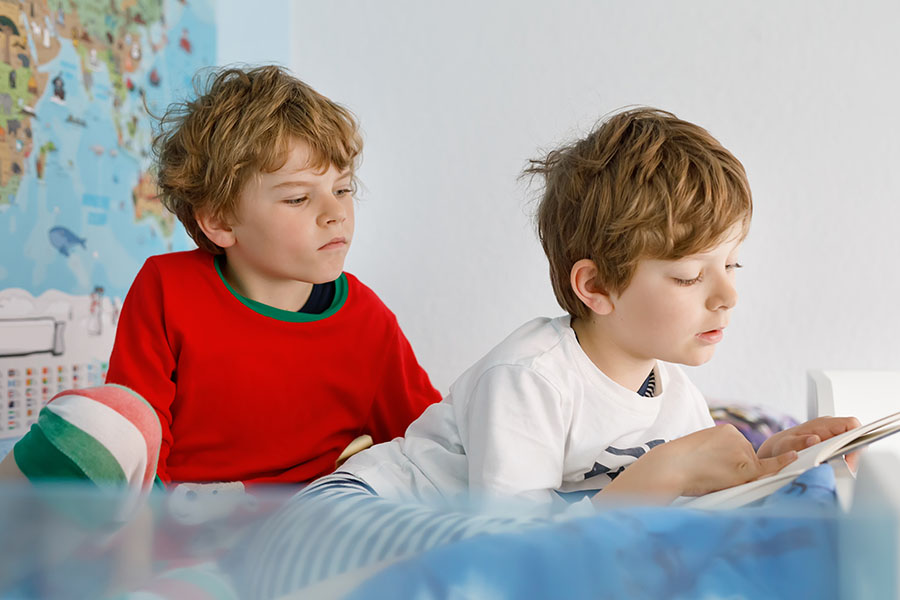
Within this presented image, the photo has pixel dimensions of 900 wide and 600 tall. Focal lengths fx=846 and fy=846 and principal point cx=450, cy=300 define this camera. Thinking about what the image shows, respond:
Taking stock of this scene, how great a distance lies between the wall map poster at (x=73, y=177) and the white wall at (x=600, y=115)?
455mm

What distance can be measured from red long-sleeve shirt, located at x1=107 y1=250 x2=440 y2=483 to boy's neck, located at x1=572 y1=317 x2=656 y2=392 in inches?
13.8

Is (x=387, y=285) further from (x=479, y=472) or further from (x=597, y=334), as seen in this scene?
(x=479, y=472)

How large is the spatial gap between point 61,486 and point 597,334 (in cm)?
61

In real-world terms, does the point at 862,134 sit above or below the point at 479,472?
above

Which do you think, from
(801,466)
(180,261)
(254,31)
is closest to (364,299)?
(180,261)

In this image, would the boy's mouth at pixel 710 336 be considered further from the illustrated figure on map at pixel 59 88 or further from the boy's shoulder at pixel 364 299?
the illustrated figure on map at pixel 59 88

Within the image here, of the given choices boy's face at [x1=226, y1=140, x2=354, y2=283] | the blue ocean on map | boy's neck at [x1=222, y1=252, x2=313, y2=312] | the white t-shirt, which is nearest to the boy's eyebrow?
boy's face at [x1=226, y1=140, x2=354, y2=283]

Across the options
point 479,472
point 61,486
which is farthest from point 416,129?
point 61,486

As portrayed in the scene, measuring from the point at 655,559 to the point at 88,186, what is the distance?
1.33m

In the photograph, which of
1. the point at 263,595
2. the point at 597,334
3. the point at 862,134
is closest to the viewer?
the point at 263,595

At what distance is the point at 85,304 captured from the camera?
4.85 feet

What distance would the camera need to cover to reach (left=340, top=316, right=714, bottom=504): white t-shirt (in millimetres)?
795

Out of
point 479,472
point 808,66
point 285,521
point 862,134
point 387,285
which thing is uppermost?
point 808,66

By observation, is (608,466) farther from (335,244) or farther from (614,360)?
(335,244)
